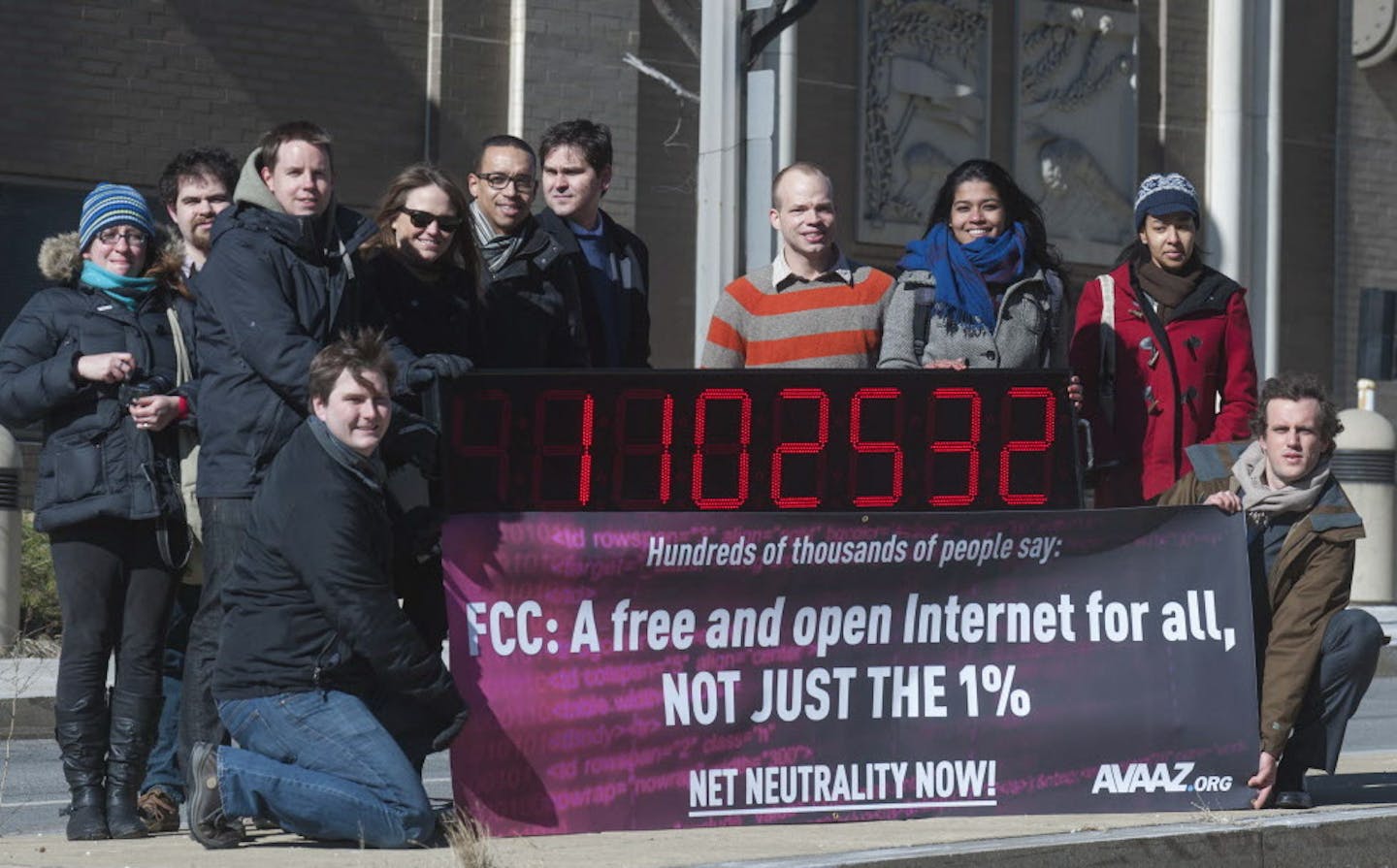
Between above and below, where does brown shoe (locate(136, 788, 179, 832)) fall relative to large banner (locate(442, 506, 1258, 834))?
below

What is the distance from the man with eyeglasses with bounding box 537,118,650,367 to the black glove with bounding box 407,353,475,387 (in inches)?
48.2

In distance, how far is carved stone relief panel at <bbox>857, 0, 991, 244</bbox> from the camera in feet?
73.7

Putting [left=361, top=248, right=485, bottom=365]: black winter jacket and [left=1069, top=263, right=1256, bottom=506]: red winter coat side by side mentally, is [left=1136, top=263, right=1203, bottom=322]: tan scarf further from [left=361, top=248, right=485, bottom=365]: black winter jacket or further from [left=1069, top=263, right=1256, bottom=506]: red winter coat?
[left=361, top=248, right=485, bottom=365]: black winter jacket

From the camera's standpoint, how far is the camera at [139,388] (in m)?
8.01

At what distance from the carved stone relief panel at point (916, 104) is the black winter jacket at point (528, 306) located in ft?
45.5

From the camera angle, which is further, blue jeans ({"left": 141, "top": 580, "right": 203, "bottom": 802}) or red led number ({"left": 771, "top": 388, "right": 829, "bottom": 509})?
blue jeans ({"left": 141, "top": 580, "right": 203, "bottom": 802})

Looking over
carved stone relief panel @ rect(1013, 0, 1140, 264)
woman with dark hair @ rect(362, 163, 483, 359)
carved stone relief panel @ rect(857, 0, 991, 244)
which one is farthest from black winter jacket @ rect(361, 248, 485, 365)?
carved stone relief panel @ rect(1013, 0, 1140, 264)

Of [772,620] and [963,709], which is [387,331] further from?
[963,709]

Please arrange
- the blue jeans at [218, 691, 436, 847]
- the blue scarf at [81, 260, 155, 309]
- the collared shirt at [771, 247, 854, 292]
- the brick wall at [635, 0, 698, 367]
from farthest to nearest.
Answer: the brick wall at [635, 0, 698, 367], the collared shirt at [771, 247, 854, 292], the blue scarf at [81, 260, 155, 309], the blue jeans at [218, 691, 436, 847]

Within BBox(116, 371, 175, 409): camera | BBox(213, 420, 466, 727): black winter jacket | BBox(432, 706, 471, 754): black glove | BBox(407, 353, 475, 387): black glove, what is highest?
BBox(407, 353, 475, 387): black glove

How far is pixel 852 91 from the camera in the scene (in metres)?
22.4

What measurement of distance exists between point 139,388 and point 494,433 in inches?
46.3

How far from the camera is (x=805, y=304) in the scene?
879cm

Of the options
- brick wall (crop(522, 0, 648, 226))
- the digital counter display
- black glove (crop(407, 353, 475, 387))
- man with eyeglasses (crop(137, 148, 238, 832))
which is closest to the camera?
black glove (crop(407, 353, 475, 387))
